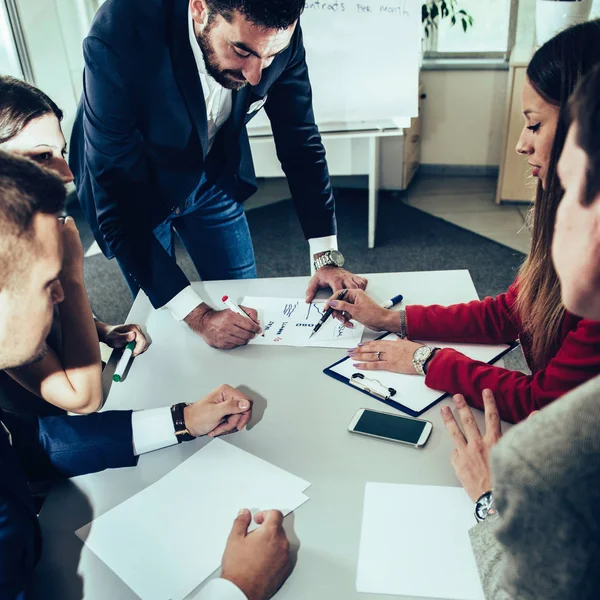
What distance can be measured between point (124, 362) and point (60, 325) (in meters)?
0.14

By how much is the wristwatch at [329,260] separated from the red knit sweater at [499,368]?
297 millimetres

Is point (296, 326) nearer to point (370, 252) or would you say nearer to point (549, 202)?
point (549, 202)

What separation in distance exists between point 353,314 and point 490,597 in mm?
694

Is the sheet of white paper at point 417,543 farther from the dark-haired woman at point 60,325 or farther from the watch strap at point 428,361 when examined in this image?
the dark-haired woman at point 60,325

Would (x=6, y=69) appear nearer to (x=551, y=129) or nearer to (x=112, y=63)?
(x=112, y=63)

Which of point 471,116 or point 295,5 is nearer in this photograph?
point 295,5

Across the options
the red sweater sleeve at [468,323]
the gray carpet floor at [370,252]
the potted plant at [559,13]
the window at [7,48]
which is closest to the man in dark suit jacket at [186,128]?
the red sweater sleeve at [468,323]

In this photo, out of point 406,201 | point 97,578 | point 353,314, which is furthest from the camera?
point 406,201

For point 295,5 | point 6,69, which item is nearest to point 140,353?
point 295,5

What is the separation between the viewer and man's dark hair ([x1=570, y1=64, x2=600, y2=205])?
1.66 ft

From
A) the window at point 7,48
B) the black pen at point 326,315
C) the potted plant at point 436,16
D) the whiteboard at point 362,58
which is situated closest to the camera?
the black pen at point 326,315

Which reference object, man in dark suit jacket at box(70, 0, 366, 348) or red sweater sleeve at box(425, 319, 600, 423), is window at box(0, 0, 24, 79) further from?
red sweater sleeve at box(425, 319, 600, 423)

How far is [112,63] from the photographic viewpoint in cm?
122

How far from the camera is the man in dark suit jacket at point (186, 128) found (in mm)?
1225
